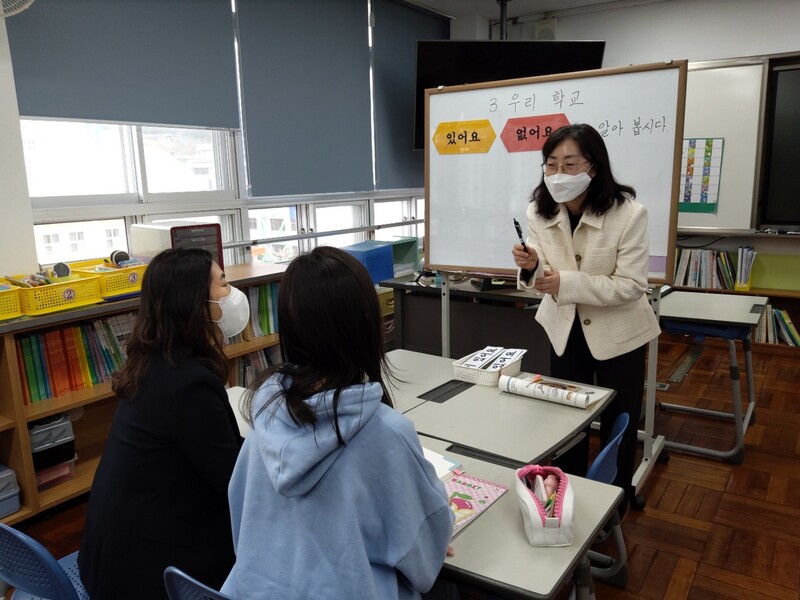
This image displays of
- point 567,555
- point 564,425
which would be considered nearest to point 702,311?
point 564,425

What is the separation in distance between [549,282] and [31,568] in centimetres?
153

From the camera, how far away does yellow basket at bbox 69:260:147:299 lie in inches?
98.9

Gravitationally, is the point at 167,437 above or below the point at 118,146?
below

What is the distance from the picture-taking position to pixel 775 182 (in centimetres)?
468

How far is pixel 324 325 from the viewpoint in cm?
97

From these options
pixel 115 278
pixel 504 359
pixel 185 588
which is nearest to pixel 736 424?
pixel 504 359

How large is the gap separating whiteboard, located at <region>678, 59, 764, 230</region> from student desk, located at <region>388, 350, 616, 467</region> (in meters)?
3.43

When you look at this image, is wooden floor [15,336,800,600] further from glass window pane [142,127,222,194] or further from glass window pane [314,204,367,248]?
glass window pane [314,204,367,248]

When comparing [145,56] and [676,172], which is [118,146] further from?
[676,172]

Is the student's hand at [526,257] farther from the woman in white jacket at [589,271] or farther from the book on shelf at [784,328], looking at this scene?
the book on shelf at [784,328]

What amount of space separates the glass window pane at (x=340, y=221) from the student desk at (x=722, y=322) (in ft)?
7.80

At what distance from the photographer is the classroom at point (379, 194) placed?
90.0 inches

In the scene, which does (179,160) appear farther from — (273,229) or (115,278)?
(115,278)

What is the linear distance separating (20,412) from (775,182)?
16.7 feet
